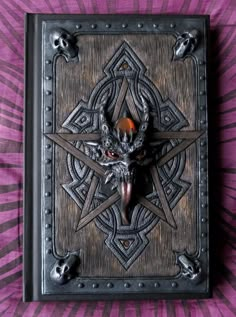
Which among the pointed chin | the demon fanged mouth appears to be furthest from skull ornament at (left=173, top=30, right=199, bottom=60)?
the pointed chin

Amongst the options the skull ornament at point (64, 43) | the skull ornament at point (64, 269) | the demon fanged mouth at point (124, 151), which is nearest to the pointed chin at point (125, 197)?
the demon fanged mouth at point (124, 151)

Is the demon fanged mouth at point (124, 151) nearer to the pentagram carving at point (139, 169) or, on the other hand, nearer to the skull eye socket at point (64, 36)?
the pentagram carving at point (139, 169)

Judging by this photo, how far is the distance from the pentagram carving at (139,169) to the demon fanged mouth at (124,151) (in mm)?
13

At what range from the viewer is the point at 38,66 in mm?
914

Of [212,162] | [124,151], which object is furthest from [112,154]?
[212,162]

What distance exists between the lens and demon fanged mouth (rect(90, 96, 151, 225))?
86cm

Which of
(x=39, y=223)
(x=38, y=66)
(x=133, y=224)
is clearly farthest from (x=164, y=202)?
(x=38, y=66)

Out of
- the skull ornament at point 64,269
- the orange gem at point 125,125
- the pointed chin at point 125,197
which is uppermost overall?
the orange gem at point 125,125

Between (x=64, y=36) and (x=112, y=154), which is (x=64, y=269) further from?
(x=64, y=36)

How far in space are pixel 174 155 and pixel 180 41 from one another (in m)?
0.20

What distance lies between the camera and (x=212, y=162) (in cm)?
95

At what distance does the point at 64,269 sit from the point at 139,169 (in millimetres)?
215

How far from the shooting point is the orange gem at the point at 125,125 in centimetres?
88

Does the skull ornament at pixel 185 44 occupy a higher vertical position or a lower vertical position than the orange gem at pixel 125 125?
higher
